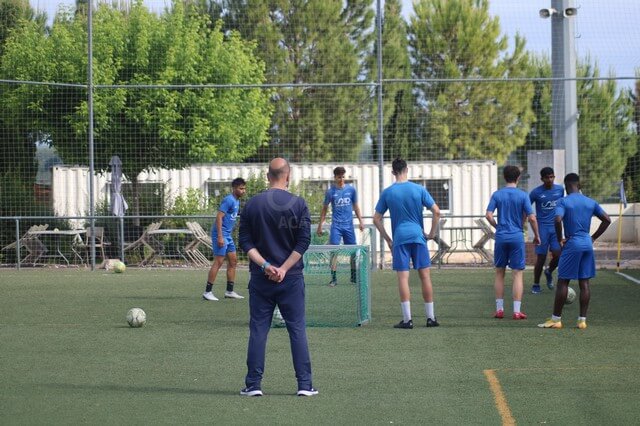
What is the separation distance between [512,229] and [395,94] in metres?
16.5

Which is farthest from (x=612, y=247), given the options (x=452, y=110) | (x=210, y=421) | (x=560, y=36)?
(x=210, y=421)

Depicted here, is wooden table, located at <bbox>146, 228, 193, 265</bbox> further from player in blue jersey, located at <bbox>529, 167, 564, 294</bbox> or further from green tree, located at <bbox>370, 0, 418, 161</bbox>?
player in blue jersey, located at <bbox>529, 167, 564, 294</bbox>

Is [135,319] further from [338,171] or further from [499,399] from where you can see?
[499,399]

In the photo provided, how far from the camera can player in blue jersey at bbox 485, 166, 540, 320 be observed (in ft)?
44.4

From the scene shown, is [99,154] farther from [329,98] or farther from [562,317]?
[562,317]

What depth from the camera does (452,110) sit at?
3219cm

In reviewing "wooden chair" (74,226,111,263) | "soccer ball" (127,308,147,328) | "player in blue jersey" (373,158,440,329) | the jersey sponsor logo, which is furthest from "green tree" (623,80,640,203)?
"soccer ball" (127,308,147,328)

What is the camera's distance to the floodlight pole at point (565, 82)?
22.4 m

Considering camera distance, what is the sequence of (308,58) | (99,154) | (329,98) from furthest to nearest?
(329,98) → (308,58) → (99,154)

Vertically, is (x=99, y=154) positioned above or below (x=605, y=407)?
above

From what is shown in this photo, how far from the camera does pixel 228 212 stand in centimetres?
1588

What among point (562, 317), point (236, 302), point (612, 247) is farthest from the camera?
point (612, 247)

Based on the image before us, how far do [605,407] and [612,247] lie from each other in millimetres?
28633

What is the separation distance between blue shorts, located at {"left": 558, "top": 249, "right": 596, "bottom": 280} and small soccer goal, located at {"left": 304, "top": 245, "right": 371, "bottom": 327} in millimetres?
2425
